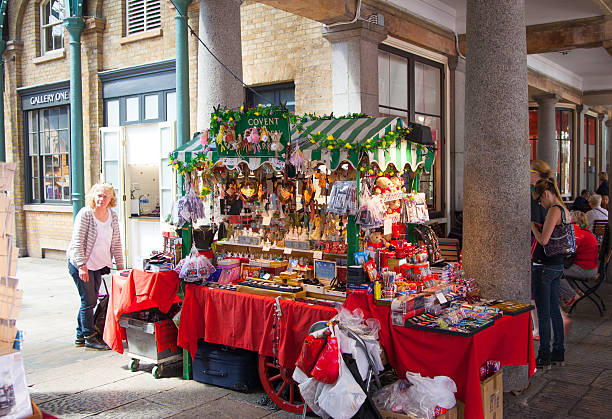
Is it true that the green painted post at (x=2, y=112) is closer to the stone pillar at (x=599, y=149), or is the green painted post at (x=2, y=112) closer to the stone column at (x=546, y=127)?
the stone column at (x=546, y=127)

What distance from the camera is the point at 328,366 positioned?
3.99m

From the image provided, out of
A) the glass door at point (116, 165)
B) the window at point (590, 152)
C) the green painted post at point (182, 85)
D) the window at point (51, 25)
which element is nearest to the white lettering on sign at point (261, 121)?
the green painted post at point (182, 85)

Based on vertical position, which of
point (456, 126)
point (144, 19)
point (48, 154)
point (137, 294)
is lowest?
point (137, 294)

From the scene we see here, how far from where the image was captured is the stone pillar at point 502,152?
5547 mm

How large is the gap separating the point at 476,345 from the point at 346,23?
6426 mm

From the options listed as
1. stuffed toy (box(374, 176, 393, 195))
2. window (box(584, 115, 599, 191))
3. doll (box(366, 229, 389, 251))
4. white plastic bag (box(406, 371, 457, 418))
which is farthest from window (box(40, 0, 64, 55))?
window (box(584, 115, 599, 191))

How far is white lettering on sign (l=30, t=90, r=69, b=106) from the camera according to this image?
14.6 metres

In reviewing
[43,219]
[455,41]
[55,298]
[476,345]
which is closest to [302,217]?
[476,345]

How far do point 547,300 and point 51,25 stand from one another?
13912 millimetres

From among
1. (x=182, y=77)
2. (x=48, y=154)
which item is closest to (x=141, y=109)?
(x=182, y=77)

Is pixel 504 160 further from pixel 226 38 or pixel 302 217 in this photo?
pixel 226 38

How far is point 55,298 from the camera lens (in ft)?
33.2

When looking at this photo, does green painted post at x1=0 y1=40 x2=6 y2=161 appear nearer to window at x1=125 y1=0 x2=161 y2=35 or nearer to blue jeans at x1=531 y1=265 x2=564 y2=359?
window at x1=125 y1=0 x2=161 y2=35

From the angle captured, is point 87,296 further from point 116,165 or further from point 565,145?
point 565,145
